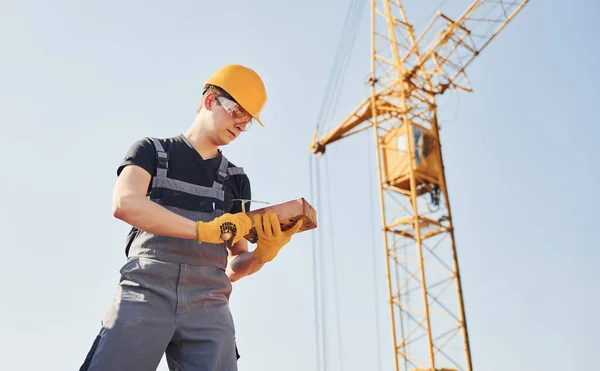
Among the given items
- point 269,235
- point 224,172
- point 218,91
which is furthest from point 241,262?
point 218,91

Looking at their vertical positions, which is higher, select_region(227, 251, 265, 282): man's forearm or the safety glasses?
the safety glasses

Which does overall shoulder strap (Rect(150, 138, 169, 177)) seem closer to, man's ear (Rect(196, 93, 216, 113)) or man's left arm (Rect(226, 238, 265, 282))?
man's ear (Rect(196, 93, 216, 113))

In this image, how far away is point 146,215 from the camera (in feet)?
6.32

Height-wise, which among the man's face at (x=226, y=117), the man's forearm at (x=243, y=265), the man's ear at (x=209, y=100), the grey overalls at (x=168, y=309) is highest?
the man's ear at (x=209, y=100)

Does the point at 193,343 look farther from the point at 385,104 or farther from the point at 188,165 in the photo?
the point at 385,104

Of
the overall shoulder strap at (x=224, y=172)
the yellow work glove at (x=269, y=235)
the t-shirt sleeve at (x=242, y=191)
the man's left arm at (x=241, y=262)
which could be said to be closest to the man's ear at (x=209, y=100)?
the overall shoulder strap at (x=224, y=172)

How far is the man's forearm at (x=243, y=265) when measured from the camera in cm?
242

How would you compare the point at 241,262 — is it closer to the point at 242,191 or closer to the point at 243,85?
the point at 242,191

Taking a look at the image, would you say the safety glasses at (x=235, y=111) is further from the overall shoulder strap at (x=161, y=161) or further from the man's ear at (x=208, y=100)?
the overall shoulder strap at (x=161, y=161)

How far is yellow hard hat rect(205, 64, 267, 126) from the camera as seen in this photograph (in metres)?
2.28

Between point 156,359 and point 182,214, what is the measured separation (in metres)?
0.52

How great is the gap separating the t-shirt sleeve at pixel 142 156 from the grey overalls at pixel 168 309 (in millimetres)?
24

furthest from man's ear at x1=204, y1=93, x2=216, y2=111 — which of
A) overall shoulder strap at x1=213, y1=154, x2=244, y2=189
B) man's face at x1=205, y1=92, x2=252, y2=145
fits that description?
overall shoulder strap at x1=213, y1=154, x2=244, y2=189

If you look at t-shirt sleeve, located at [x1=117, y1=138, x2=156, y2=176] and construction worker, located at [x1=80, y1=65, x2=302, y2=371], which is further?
t-shirt sleeve, located at [x1=117, y1=138, x2=156, y2=176]
